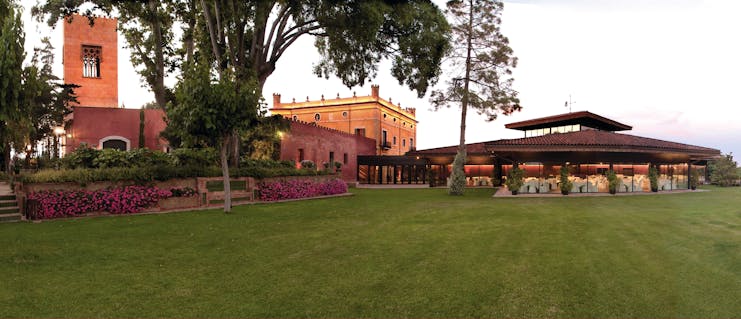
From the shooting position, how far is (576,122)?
31.7m

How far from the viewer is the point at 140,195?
42.9 ft

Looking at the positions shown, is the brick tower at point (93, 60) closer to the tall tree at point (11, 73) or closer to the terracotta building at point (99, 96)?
the terracotta building at point (99, 96)

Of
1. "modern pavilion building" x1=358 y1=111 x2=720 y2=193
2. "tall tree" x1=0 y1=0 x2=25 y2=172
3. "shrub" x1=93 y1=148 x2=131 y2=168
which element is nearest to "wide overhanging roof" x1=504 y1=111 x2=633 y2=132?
"modern pavilion building" x1=358 y1=111 x2=720 y2=193

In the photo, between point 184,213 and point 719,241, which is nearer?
point 719,241

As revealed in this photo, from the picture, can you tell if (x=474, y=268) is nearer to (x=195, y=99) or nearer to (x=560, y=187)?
(x=195, y=99)

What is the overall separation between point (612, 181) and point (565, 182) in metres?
2.93

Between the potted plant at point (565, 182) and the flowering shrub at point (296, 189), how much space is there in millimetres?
→ 13431

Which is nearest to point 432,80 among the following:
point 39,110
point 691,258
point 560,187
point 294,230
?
point 560,187

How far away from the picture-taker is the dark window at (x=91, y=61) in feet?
92.9

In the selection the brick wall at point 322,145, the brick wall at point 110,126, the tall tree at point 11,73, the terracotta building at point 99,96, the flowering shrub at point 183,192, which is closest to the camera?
the tall tree at point 11,73

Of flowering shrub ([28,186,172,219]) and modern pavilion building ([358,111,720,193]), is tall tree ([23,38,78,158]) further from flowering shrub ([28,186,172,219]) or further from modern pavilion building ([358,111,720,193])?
modern pavilion building ([358,111,720,193])

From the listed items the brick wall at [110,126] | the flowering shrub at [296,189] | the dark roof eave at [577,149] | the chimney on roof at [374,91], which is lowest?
the flowering shrub at [296,189]

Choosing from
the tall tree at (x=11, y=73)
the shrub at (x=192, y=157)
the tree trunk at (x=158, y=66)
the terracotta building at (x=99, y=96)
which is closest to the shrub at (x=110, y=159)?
the shrub at (x=192, y=157)

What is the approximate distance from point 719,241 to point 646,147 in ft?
56.1
